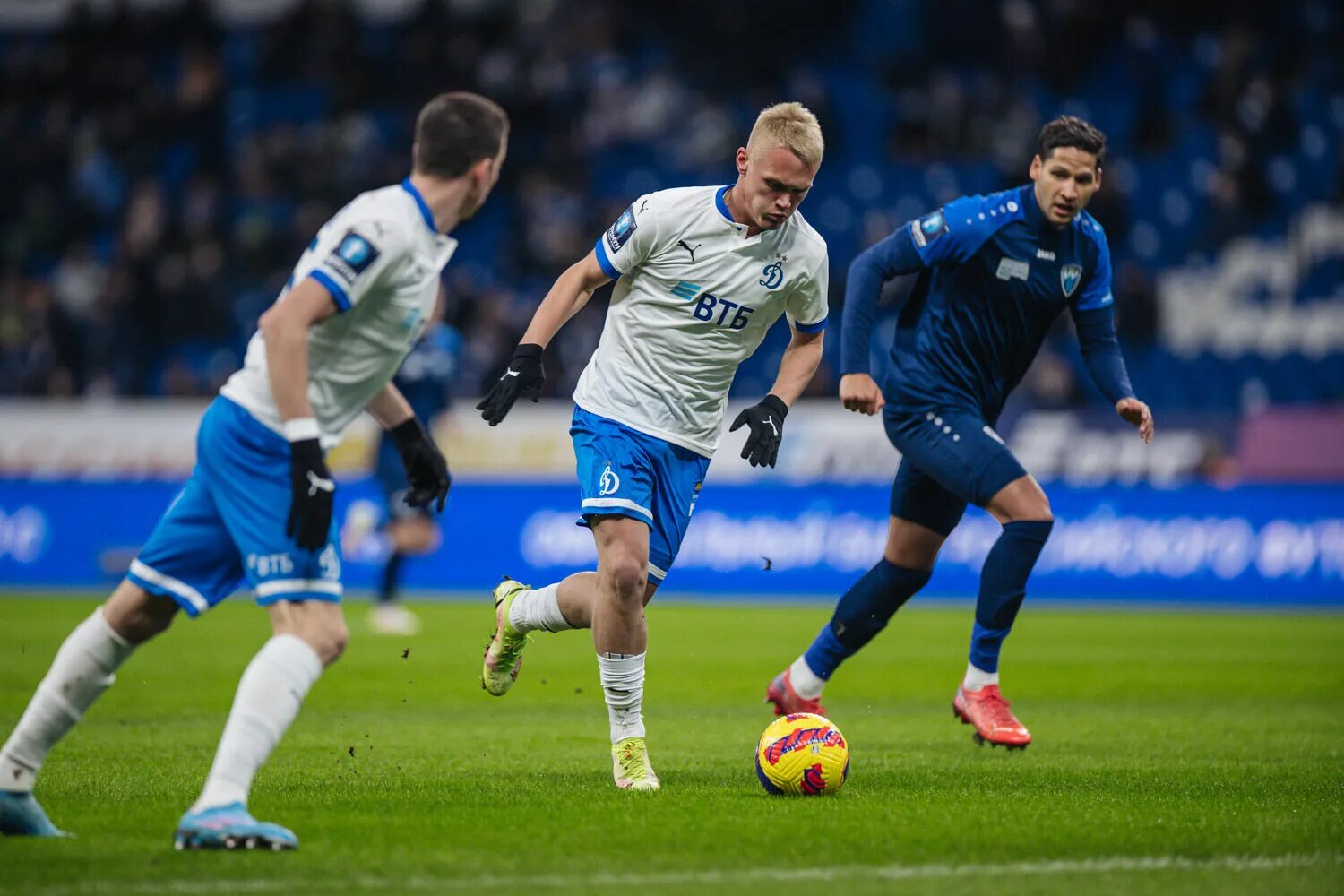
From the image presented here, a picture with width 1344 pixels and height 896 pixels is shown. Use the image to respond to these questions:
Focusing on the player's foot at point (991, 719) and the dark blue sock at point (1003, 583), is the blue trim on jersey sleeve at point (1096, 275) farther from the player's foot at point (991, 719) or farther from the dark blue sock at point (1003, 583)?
the player's foot at point (991, 719)

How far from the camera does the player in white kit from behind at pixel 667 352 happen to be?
6129 mm

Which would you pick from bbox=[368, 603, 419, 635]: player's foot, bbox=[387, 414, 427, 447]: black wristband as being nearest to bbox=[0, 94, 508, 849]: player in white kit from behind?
bbox=[387, 414, 427, 447]: black wristband

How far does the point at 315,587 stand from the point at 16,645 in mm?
8220

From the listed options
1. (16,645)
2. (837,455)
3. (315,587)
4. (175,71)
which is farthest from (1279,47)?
(315,587)

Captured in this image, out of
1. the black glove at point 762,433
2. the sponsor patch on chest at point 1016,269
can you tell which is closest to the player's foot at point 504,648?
the black glove at point 762,433

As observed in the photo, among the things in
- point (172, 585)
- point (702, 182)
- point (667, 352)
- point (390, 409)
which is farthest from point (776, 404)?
point (702, 182)

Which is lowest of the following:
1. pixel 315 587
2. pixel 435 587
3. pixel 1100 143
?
pixel 435 587

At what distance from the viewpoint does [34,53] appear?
2581 centimetres

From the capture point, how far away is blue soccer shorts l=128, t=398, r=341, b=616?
4.70 meters

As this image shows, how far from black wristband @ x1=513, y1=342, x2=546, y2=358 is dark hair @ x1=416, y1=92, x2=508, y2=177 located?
3.71 ft

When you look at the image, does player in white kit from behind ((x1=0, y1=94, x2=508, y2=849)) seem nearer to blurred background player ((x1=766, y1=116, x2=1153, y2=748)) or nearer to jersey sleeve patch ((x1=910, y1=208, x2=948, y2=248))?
blurred background player ((x1=766, y1=116, x2=1153, y2=748))

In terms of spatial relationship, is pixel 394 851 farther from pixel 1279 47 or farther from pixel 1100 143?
pixel 1279 47

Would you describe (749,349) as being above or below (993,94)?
below

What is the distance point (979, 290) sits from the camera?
24.7ft
